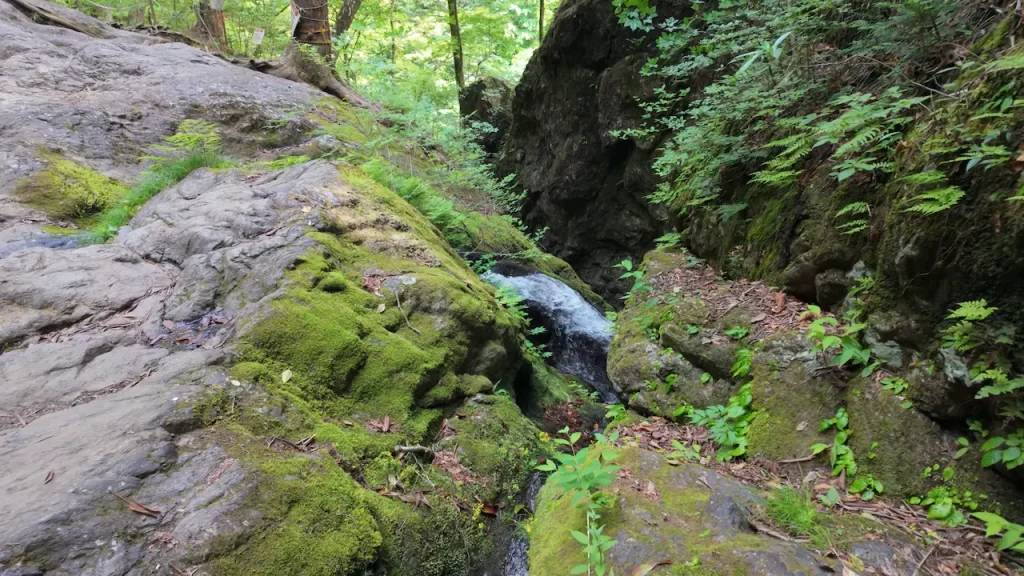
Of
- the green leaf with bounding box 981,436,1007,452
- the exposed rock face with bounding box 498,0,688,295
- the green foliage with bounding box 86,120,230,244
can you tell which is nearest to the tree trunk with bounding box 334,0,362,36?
the exposed rock face with bounding box 498,0,688,295

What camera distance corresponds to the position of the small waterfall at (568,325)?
812 centimetres

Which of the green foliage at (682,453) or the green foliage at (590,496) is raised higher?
the green foliage at (590,496)

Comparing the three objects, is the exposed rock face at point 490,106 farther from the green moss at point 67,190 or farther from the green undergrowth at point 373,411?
the green undergrowth at point 373,411

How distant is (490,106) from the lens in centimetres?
1521

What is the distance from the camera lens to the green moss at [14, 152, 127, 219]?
572 cm

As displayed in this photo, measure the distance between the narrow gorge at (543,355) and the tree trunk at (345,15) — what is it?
300 inches

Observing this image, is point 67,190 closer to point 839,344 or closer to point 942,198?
point 839,344

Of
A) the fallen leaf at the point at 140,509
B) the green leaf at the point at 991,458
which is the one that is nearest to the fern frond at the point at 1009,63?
the green leaf at the point at 991,458

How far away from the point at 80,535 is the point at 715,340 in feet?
14.2

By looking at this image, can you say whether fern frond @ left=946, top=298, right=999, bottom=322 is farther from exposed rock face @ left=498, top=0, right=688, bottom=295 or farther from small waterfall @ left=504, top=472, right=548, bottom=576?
exposed rock face @ left=498, top=0, right=688, bottom=295

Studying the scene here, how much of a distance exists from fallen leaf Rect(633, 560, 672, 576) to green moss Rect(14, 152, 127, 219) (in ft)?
24.2

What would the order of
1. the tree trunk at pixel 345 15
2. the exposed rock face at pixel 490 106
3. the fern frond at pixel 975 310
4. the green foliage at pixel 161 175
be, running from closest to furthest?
the fern frond at pixel 975 310
the green foliage at pixel 161 175
the tree trunk at pixel 345 15
the exposed rock face at pixel 490 106

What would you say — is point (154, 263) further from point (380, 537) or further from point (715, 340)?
point (715, 340)

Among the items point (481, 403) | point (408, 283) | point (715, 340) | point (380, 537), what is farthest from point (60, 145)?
point (715, 340)
